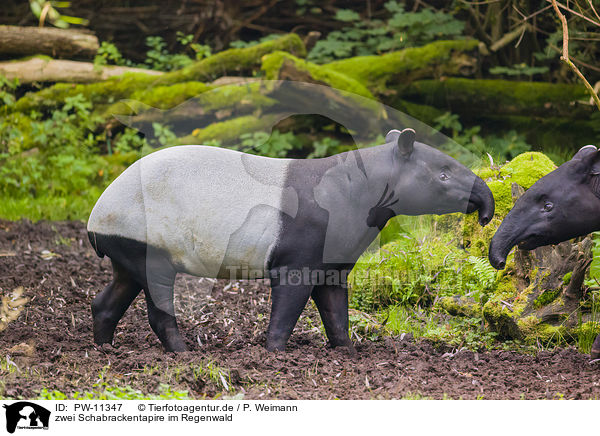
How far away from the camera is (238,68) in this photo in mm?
10047

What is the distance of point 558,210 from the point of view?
3.84m

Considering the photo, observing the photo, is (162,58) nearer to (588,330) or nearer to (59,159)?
(59,159)

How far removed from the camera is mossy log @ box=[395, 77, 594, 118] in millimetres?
9336

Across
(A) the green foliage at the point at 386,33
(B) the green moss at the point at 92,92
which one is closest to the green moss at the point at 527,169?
(A) the green foliage at the point at 386,33

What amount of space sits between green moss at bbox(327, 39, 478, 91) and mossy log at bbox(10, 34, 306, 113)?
85cm

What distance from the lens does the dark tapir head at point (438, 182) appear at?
3.96m

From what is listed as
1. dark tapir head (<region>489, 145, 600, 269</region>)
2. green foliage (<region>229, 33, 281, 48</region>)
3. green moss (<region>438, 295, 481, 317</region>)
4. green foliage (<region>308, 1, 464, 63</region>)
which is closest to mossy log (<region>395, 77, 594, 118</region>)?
green foliage (<region>308, 1, 464, 63</region>)

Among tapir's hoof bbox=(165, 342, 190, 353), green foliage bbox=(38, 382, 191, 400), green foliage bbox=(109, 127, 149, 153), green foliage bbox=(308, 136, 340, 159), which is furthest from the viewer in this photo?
green foliage bbox=(109, 127, 149, 153)

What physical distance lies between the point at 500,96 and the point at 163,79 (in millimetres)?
4687

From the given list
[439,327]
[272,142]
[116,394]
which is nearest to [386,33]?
[272,142]

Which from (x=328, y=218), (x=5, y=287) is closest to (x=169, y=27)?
(x=5, y=287)

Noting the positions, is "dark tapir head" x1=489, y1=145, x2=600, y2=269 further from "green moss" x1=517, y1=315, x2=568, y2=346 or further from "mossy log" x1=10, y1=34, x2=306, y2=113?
"mossy log" x1=10, y1=34, x2=306, y2=113

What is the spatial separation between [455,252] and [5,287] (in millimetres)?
3544

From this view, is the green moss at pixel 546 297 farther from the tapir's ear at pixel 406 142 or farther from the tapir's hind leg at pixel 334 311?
the tapir's ear at pixel 406 142
